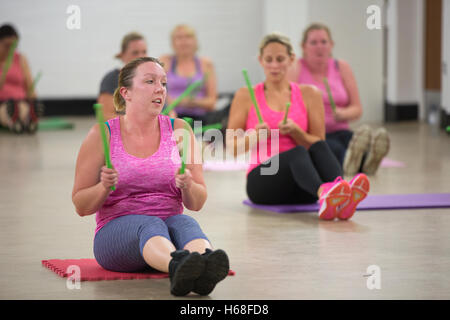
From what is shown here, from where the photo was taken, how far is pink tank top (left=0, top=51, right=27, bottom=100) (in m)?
8.66

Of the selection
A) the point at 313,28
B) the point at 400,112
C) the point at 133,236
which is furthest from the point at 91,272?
the point at 400,112

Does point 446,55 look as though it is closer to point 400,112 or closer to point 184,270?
point 400,112

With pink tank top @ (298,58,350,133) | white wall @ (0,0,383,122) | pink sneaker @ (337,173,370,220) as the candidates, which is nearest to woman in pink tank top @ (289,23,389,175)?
pink tank top @ (298,58,350,133)

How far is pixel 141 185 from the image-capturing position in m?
2.96

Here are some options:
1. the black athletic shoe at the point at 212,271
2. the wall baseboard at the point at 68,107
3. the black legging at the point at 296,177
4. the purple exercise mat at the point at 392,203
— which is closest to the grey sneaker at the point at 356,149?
the purple exercise mat at the point at 392,203

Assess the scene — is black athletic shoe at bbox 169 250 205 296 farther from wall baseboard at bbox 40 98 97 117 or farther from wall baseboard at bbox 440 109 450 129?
wall baseboard at bbox 40 98 97 117

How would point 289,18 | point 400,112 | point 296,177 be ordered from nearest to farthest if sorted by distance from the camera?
point 296,177
point 400,112
point 289,18

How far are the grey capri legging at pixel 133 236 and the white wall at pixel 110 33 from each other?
7.80 metres

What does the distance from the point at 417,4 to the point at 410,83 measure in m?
0.84

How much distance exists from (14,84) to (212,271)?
21.7ft

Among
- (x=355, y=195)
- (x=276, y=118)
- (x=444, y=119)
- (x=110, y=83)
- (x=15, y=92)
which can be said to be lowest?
(x=444, y=119)

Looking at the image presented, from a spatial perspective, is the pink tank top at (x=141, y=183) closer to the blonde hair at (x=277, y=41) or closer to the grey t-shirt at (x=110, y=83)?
the blonde hair at (x=277, y=41)

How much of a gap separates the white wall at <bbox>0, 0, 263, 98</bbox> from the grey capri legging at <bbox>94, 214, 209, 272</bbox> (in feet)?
25.6
